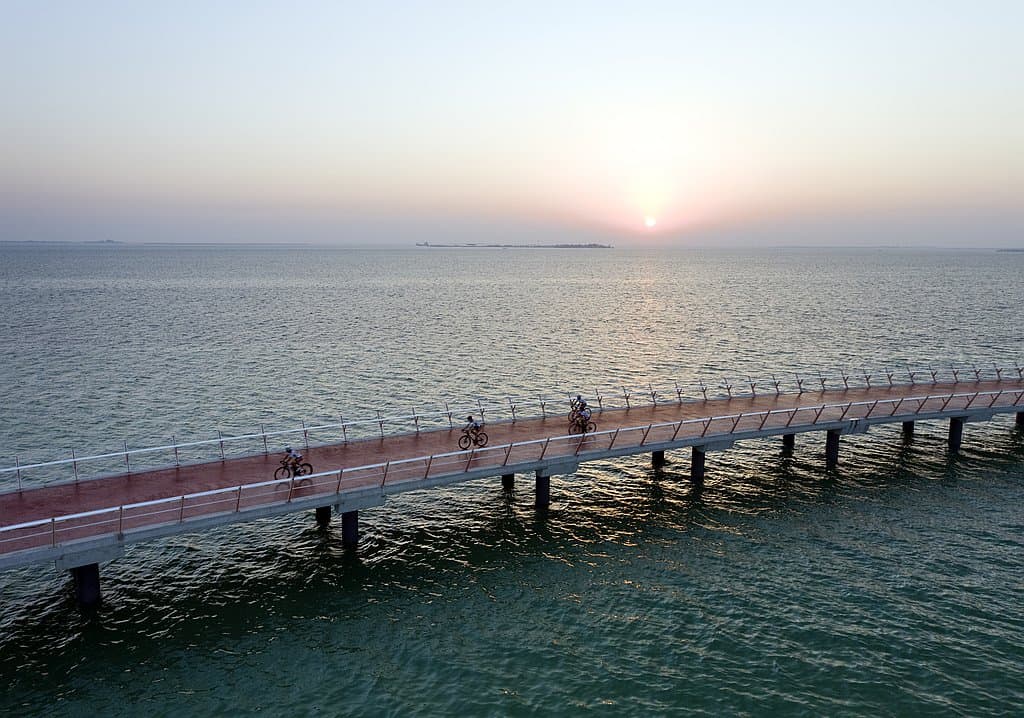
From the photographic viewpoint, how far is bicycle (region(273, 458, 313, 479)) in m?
23.4

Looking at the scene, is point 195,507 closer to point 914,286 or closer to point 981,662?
point 981,662

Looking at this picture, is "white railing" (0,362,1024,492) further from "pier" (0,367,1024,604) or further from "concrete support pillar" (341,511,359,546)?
"concrete support pillar" (341,511,359,546)

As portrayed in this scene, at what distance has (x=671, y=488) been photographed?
30.4 meters

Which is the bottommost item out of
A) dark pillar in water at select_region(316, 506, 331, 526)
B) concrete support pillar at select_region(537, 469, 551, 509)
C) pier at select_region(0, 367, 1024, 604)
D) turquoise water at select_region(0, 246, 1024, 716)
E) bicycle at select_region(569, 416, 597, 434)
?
turquoise water at select_region(0, 246, 1024, 716)

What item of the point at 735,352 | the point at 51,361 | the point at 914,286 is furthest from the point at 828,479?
the point at 914,286

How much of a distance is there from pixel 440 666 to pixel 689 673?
6399mm

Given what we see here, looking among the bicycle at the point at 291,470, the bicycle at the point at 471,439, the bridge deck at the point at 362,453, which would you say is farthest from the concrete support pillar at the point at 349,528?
the bicycle at the point at 471,439

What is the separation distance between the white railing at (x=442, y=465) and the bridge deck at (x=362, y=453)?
3.29ft

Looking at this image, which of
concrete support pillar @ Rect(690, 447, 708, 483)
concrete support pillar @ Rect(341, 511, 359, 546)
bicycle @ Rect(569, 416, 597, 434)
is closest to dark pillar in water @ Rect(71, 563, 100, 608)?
concrete support pillar @ Rect(341, 511, 359, 546)

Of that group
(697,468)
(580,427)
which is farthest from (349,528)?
(697,468)

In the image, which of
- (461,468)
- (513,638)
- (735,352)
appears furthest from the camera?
(735,352)

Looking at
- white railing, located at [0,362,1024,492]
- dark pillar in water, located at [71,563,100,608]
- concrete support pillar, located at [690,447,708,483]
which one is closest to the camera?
dark pillar in water, located at [71,563,100,608]

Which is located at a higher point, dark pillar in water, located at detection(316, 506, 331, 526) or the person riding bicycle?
the person riding bicycle

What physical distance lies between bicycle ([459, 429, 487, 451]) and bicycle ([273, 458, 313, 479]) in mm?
5722
